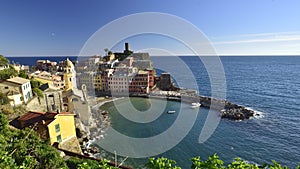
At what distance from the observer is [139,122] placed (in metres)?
19.4

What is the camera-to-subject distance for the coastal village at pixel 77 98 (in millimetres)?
11711

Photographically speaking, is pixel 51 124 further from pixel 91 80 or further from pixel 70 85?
pixel 91 80

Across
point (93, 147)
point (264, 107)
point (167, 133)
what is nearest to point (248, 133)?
point (167, 133)

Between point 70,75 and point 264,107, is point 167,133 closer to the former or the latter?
point 70,75

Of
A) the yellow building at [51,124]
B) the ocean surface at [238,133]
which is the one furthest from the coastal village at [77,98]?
the ocean surface at [238,133]

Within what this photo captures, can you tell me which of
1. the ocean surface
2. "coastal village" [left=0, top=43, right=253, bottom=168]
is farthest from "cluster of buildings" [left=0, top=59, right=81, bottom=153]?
the ocean surface

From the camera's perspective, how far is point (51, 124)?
35.9 ft

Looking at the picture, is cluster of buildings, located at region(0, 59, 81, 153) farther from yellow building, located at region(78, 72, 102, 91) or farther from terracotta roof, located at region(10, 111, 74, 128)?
yellow building, located at region(78, 72, 102, 91)

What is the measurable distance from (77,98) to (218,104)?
59.6 feet

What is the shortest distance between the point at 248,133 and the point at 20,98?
19.1m

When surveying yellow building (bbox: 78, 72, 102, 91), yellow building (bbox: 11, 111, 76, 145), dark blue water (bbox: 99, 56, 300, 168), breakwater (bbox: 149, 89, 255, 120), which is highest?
yellow building (bbox: 78, 72, 102, 91)

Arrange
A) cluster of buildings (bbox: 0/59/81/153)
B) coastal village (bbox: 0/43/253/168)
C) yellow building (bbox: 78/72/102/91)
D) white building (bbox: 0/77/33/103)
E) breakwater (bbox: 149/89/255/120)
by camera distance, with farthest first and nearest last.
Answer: yellow building (bbox: 78/72/102/91) → breakwater (bbox: 149/89/255/120) → white building (bbox: 0/77/33/103) → coastal village (bbox: 0/43/253/168) → cluster of buildings (bbox: 0/59/81/153)

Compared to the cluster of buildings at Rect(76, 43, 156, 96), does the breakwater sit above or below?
below

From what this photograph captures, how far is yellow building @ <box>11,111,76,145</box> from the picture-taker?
1085 centimetres
